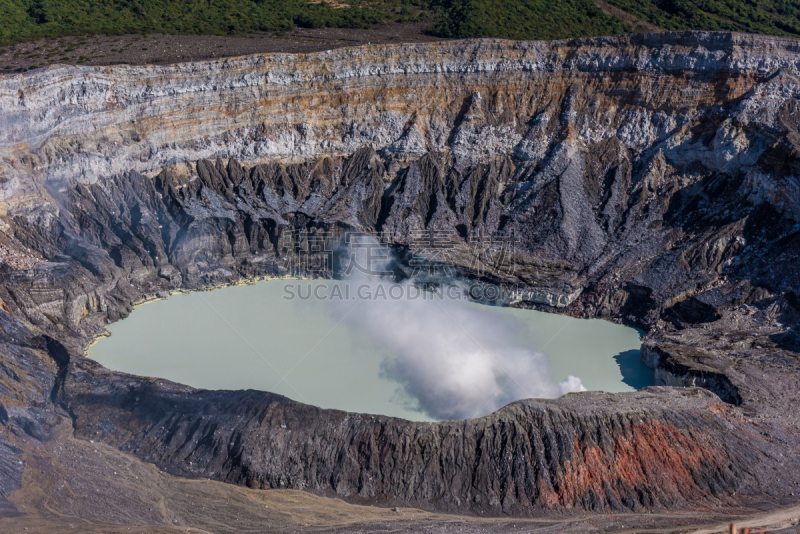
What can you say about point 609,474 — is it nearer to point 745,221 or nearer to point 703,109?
point 745,221

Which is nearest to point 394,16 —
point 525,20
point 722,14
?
point 525,20

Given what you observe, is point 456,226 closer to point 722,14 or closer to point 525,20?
point 525,20

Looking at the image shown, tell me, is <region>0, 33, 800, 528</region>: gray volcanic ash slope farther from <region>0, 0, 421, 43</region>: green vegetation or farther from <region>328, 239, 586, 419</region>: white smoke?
<region>0, 0, 421, 43</region>: green vegetation

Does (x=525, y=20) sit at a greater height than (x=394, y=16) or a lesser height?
greater

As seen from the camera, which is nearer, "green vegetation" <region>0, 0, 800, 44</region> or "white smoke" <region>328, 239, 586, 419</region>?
"white smoke" <region>328, 239, 586, 419</region>

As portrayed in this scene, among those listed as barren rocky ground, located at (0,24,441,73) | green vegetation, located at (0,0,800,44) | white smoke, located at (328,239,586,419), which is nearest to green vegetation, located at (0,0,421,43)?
green vegetation, located at (0,0,800,44)
